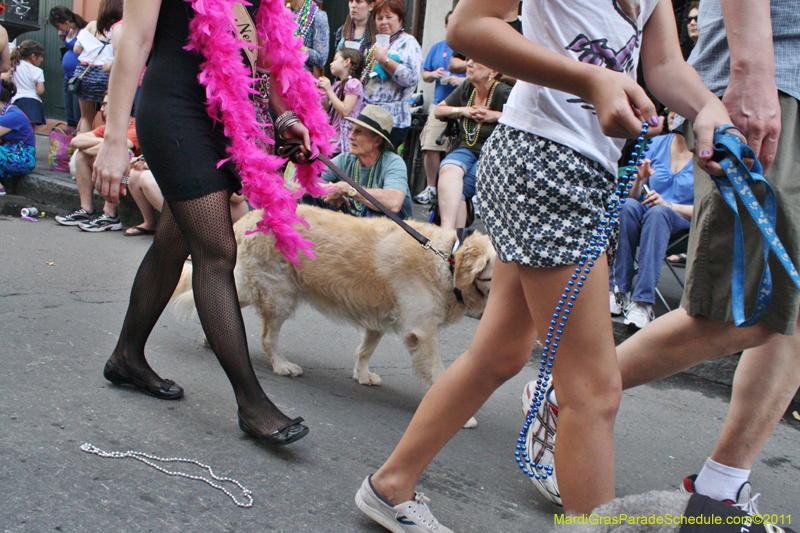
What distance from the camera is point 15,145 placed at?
7.42 metres

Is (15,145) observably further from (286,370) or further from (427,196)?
(286,370)

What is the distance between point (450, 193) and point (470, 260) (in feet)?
5.81

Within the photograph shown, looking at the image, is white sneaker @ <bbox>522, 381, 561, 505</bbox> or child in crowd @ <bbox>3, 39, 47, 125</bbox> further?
child in crowd @ <bbox>3, 39, 47, 125</bbox>

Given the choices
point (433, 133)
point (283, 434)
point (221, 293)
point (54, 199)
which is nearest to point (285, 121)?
point (221, 293)

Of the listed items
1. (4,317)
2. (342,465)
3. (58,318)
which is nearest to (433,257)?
(342,465)

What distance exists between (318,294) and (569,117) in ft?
7.02

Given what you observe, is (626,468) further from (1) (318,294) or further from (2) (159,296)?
(2) (159,296)

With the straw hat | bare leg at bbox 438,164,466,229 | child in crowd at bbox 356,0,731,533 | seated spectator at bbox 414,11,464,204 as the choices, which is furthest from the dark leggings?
seated spectator at bbox 414,11,464,204

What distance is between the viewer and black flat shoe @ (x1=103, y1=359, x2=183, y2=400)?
99.3 inches

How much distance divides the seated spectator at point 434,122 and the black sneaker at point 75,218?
3520 mm

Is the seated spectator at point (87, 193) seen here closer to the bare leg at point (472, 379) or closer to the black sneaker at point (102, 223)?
the black sneaker at point (102, 223)

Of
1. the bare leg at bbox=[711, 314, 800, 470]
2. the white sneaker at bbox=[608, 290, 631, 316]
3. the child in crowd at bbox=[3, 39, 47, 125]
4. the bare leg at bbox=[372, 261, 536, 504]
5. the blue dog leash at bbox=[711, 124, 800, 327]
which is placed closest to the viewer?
the blue dog leash at bbox=[711, 124, 800, 327]

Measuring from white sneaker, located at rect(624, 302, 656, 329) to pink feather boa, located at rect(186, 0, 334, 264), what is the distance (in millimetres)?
2478

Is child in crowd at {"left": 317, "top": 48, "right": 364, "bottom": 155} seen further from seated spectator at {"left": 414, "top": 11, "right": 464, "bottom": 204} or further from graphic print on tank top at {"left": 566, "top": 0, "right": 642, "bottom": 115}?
graphic print on tank top at {"left": 566, "top": 0, "right": 642, "bottom": 115}
